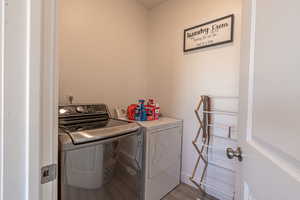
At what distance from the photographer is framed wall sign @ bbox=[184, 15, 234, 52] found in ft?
5.49

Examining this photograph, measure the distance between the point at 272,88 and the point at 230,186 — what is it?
1.66 metres

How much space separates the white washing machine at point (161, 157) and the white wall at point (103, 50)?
2.54ft

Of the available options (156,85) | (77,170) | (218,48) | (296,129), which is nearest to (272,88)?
(296,129)

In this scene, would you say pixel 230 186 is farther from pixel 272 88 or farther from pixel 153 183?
pixel 272 88

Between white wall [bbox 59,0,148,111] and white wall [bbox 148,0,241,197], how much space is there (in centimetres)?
29

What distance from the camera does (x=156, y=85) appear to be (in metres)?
2.46

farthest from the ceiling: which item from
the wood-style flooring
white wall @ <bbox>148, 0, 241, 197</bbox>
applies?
the wood-style flooring

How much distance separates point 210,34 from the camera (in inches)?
71.5

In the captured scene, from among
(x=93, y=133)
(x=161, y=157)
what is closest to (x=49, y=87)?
(x=93, y=133)

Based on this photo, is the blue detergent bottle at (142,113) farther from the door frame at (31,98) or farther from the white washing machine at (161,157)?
the door frame at (31,98)

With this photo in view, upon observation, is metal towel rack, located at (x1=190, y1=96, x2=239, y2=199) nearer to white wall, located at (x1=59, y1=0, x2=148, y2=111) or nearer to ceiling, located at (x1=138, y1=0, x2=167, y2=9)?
white wall, located at (x1=59, y1=0, x2=148, y2=111)

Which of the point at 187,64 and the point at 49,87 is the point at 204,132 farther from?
the point at 49,87

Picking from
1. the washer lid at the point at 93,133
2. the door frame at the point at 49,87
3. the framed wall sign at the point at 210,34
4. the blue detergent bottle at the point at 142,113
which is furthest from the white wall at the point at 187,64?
the door frame at the point at 49,87

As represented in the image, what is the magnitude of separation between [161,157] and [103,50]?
1.58 m
